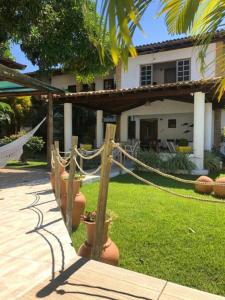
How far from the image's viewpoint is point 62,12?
1086 centimetres

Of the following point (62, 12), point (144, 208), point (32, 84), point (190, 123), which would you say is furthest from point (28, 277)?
point (190, 123)

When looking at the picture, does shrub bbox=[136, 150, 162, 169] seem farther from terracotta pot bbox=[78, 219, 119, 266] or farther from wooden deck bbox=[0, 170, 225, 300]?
terracotta pot bbox=[78, 219, 119, 266]

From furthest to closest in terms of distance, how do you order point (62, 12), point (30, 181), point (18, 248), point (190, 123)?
1. point (190, 123)
2. point (62, 12)
3. point (30, 181)
4. point (18, 248)

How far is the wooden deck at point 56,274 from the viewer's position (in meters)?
2.52

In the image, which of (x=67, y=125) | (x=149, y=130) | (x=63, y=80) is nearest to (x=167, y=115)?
(x=149, y=130)

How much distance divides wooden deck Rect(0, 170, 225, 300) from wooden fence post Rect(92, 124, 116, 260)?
21 centimetres

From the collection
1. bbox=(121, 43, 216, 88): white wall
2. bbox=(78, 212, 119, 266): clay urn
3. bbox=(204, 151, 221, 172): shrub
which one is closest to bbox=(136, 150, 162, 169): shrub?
bbox=(204, 151, 221, 172): shrub

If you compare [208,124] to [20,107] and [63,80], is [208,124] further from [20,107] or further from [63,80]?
[63,80]

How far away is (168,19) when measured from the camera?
349 cm

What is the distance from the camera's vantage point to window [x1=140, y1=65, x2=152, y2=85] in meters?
17.1

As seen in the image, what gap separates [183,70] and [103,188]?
13983mm

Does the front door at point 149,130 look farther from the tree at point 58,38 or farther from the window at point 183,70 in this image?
the tree at point 58,38

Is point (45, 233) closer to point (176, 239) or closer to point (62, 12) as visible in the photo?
point (176, 239)

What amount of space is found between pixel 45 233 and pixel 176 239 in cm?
174
